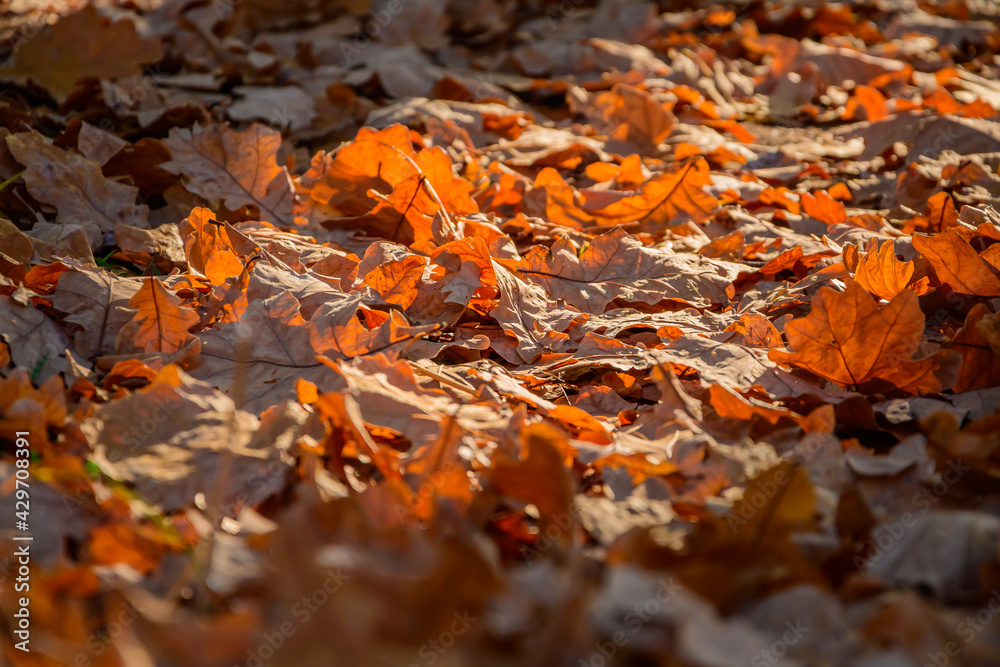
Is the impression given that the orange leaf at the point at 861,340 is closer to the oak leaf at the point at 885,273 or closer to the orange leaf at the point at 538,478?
the oak leaf at the point at 885,273

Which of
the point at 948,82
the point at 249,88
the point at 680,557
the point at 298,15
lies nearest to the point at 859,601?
the point at 680,557

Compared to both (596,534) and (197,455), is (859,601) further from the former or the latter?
(197,455)

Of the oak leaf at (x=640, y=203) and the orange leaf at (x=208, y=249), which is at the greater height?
the orange leaf at (x=208, y=249)

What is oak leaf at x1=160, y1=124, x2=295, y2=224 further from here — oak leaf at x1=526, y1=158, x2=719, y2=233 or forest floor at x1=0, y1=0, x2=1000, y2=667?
oak leaf at x1=526, y1=158, x2=719, y2=233
